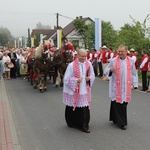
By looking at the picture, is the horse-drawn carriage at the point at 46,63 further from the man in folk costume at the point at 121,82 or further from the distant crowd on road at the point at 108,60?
the man in folk costume at the point at 121,82

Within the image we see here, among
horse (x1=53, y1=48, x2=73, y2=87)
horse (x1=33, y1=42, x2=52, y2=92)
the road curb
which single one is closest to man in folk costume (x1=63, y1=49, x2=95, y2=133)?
the road curb

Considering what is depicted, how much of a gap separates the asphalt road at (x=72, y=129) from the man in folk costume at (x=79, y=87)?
13.7 inches

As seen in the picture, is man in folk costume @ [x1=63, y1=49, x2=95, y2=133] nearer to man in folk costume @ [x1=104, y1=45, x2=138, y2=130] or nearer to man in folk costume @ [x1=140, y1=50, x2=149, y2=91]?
man in folk costume @ [x1=104, y1=45, x2=138, y2=130]

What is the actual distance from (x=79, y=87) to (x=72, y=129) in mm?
986


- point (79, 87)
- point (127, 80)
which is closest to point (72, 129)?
point (79, 87)

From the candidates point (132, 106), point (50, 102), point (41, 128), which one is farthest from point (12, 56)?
point (41, 128)

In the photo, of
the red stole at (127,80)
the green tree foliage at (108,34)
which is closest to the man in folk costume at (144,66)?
the red stole at (127,80)

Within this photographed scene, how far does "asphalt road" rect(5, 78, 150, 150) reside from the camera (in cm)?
600

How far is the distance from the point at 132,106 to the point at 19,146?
4.80 m

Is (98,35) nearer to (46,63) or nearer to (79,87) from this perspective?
(46,63)

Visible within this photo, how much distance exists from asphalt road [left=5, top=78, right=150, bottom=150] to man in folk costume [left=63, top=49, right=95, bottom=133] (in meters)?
0.35

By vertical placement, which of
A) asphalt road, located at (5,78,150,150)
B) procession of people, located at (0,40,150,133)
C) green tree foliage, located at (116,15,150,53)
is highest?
green tree foliage, located at (116,15,150,53)

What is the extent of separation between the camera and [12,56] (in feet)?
64.7

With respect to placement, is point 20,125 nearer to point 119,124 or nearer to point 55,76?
point 119,124
